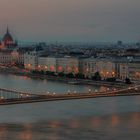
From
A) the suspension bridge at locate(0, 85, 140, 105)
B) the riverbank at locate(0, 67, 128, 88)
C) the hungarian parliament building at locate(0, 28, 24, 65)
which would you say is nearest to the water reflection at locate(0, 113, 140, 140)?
→ the suspension bridge at locate(0, 85, 140, 105)

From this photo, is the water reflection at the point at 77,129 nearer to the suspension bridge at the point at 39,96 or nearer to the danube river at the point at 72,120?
the danube river at the point at 72,120

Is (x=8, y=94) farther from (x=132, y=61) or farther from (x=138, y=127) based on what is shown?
(x=132, y=61)

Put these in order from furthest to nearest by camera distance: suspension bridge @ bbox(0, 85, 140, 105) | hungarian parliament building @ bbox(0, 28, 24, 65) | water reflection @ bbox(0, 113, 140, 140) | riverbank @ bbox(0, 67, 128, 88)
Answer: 1. hungarian parliament building @ bbox(0, 28, 24, 65)
2. riverbank @ bbox(0, 67, 128, 88)
3. suspension bridge @ bbox(0, 85, 140, 105)
4. water reflection @ bbox(0, 113, 140, 140)

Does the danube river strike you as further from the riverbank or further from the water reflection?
the riverbank

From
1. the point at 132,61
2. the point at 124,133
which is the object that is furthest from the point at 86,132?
the point at 132,61

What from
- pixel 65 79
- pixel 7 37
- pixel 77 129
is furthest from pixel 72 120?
pixel 7 37

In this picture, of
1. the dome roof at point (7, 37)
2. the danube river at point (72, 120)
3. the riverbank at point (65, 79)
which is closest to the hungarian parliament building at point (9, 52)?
the dome roof at point (7, 37)

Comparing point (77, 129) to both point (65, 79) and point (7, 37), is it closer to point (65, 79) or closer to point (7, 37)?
point (65, 79)
